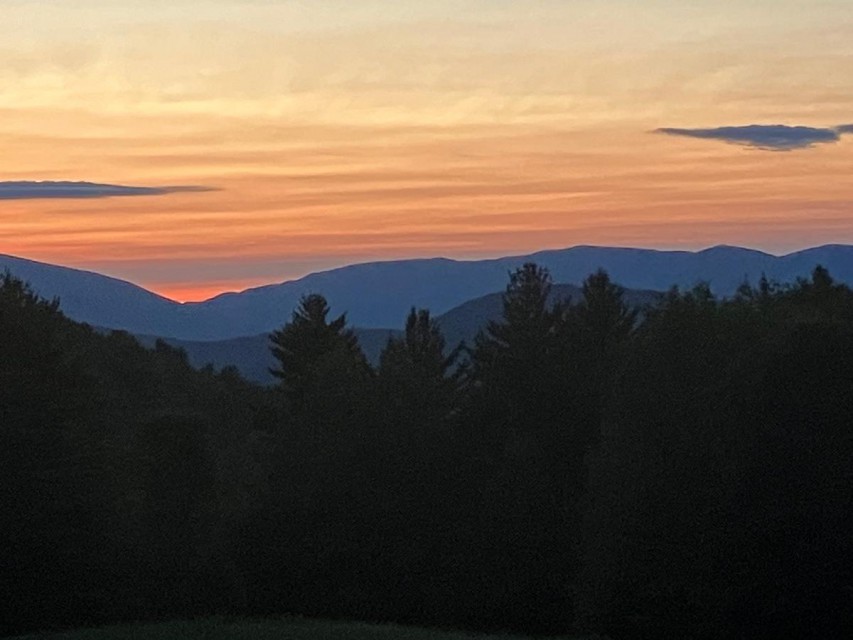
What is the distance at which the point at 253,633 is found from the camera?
25156mm

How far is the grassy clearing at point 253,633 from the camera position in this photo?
24828 millimetres

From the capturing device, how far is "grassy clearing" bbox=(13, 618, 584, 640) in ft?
81.5

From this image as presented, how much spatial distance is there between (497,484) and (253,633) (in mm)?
24057

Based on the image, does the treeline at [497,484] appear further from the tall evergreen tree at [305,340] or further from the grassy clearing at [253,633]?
the tall evergreen tree at [305,340]

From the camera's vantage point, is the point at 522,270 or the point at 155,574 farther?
the point at 522,270

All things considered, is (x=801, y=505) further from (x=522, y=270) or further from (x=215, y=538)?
(x=522, y=270)

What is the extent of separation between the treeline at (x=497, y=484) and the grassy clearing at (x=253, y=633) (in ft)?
27.3

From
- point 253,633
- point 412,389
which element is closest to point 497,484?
point 412,389

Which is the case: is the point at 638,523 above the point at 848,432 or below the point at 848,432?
below

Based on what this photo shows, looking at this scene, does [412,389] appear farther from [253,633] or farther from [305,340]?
[253,633]

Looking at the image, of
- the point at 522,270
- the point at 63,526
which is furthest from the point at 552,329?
the point at 63,526

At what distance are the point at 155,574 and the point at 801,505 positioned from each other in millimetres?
23003

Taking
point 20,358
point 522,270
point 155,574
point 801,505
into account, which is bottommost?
point 155,574

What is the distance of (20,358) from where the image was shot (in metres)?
47.5
